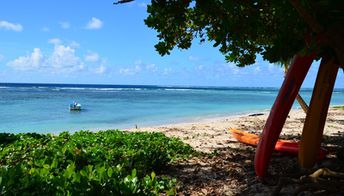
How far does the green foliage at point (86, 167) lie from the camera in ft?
12.9

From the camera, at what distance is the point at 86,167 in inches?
177

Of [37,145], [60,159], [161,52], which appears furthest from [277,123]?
[37,145]

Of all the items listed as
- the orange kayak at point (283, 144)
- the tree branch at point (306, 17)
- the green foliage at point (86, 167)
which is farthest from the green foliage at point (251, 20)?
the orange kayak at point (283, 144)

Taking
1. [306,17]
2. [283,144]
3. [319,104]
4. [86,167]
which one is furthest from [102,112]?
[306,17]

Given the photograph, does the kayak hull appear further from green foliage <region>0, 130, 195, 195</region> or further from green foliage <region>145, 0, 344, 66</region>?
green foliage <region>0, 130, 195, 195</region>

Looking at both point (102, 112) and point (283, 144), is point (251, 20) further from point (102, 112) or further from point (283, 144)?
point (102, 112)

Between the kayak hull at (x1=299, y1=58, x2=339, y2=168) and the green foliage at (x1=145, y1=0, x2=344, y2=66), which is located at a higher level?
the green foliage at (x1=145, y1=0, x2=344, y2=66)

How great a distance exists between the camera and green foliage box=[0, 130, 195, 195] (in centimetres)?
393

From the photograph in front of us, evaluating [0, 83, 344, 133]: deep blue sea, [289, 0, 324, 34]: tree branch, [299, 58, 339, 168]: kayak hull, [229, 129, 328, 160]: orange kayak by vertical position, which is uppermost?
[289, 0, 324, 34]: tree branch

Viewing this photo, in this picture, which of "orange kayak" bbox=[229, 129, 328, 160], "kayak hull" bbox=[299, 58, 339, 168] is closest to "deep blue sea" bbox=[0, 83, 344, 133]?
"orange kayak" bbox=[229, 129, 328, 160]

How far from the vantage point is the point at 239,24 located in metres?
5.89

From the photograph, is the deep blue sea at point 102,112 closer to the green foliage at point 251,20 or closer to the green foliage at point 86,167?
the green foliage at point 86,167

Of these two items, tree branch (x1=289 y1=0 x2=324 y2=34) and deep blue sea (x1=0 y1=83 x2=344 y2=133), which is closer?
tree branch (x1=289 y1=0 x2=324 y2=34)

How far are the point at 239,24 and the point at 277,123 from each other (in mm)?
1879
